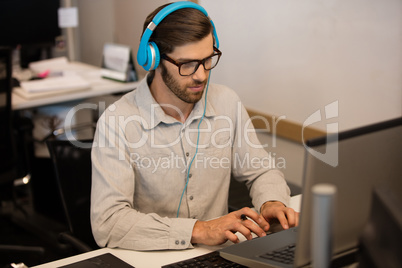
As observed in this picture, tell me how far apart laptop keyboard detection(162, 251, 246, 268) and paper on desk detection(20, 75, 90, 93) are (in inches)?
69.9

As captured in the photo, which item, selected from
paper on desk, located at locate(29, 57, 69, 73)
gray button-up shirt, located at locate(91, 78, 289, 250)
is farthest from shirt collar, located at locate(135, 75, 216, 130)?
paper on desk, located at locate(29, 57, 69, 73)

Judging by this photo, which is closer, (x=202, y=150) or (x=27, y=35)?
(x=202, y=150)

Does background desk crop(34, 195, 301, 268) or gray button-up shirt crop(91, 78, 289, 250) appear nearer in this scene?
background desk crop(34, 195, 301, 268)

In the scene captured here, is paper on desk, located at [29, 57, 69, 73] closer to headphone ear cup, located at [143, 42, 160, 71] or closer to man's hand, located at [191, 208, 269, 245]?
headphone ear cup, located at [143, 42, 160, 71]

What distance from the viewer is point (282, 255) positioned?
1.20 meters

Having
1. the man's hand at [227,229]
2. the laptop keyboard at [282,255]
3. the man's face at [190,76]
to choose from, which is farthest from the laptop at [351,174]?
the man's face at [190,76]

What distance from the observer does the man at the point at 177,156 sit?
4.54 ft

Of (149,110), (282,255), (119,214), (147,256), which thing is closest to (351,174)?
(282,255)

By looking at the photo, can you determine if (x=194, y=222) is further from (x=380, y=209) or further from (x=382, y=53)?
(x=382, y=53)

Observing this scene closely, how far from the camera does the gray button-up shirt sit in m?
1.39

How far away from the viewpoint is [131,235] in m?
1.36

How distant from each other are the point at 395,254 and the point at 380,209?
6 centimetres

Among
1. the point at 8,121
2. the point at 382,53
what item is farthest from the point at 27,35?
the point at 382,53

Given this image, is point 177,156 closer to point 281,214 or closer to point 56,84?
point 281,214
